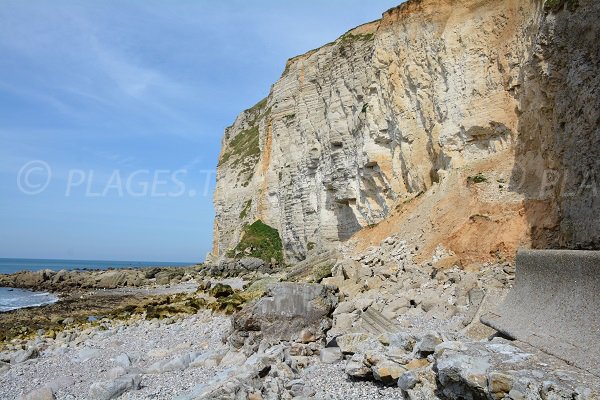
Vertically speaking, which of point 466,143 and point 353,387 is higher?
point 466,143

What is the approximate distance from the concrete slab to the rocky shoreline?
0.91 ft

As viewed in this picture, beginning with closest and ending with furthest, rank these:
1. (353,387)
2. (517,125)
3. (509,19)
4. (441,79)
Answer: (353,387), (517,125), (509,19), (441,79)

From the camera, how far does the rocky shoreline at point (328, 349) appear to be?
6.16 metres

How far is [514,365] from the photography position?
5930 millimetres

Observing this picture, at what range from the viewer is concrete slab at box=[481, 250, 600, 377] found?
6117 mm

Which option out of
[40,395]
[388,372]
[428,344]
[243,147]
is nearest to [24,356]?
[40,395]

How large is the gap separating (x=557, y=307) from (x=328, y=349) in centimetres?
431

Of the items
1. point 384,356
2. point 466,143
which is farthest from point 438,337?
point 466,143

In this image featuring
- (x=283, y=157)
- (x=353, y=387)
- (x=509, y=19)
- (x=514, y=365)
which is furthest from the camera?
(x=283, y=157)

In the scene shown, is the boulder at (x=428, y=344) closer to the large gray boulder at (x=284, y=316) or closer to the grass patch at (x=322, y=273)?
the large gray boulder at (x=284, y=316)

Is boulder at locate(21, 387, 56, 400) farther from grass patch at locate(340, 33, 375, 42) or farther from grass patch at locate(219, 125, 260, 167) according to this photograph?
grass patch at locate(219, 125, 260, 167)

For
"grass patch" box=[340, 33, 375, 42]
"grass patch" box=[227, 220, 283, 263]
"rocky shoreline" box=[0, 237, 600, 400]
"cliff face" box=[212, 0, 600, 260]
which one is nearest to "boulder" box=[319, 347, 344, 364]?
"rocky shoreline" box=[0, 237, 600, 400]

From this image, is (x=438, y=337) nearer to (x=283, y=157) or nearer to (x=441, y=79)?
(x=441, y=79)

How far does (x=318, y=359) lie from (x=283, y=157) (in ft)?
110
